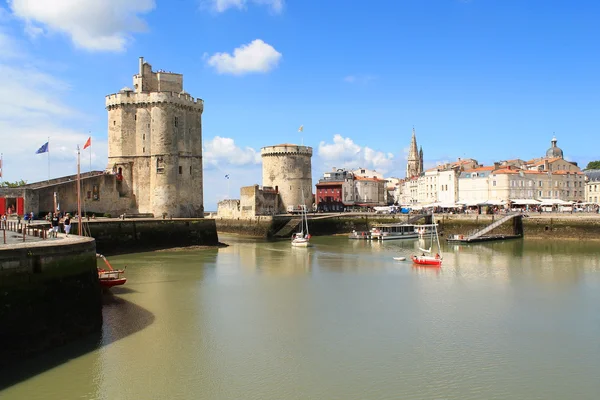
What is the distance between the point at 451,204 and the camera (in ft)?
196

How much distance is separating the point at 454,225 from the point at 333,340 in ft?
126

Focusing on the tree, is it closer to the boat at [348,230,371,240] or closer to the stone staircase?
the stone staircase

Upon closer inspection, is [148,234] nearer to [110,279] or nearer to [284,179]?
[110,279]

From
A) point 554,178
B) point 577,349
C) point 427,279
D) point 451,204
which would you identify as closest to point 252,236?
point 451,204

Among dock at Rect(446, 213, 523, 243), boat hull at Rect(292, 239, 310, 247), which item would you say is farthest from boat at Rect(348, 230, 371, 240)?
boat hull at Rect(292, 239, 310, 247)

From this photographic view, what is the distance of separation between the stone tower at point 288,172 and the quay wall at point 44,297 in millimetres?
42542

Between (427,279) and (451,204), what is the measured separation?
119 ft

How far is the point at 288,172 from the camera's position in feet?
190

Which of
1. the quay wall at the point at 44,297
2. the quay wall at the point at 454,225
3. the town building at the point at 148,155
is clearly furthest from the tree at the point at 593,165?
the quay wall at the point at 44,297

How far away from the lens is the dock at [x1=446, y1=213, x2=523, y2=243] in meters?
44.9

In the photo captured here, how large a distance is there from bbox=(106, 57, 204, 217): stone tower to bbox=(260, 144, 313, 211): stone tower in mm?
18751

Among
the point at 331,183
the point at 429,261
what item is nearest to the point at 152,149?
the point at 429,261

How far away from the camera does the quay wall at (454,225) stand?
147 ft

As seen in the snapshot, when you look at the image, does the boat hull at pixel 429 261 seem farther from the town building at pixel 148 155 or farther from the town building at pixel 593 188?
the town building at pixel 593 188
